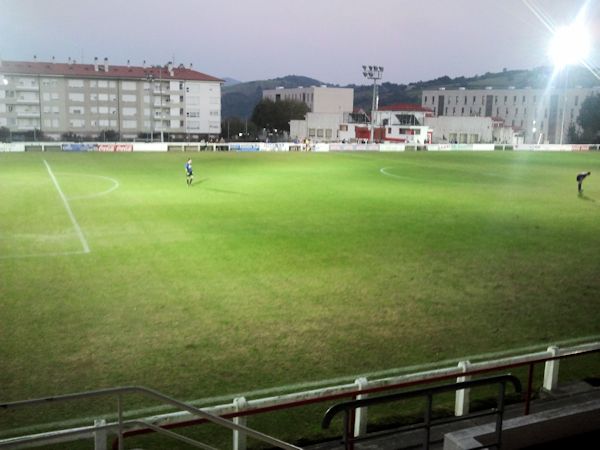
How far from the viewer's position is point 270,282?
55.0ft

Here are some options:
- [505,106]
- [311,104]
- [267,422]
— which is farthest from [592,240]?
[505,106]

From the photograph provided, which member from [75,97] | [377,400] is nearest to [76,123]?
[75,97]

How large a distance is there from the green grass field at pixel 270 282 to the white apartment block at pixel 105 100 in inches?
2643

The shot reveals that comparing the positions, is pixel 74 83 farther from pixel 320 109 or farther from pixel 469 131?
pixel 469 131

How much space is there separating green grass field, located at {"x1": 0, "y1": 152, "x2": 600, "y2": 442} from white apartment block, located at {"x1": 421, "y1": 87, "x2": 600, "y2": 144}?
10742 cm

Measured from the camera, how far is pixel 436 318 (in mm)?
14062

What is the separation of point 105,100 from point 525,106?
318 feet

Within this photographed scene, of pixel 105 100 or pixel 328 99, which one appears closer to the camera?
pixel 105 100

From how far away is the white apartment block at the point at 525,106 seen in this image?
133 metres

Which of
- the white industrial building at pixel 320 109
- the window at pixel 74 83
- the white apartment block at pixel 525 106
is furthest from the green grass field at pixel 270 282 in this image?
the white apartment block at pixel 525 106

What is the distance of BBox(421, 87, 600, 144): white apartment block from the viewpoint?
132625 millimetres

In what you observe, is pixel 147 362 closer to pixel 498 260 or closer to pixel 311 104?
pixel 498 260

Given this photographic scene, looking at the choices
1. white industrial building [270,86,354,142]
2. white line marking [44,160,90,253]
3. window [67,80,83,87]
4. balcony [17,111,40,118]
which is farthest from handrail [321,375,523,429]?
window [67,80,83,87]

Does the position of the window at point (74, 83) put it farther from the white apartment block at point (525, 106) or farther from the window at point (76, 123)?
the white apartment block at point (525, 106)
